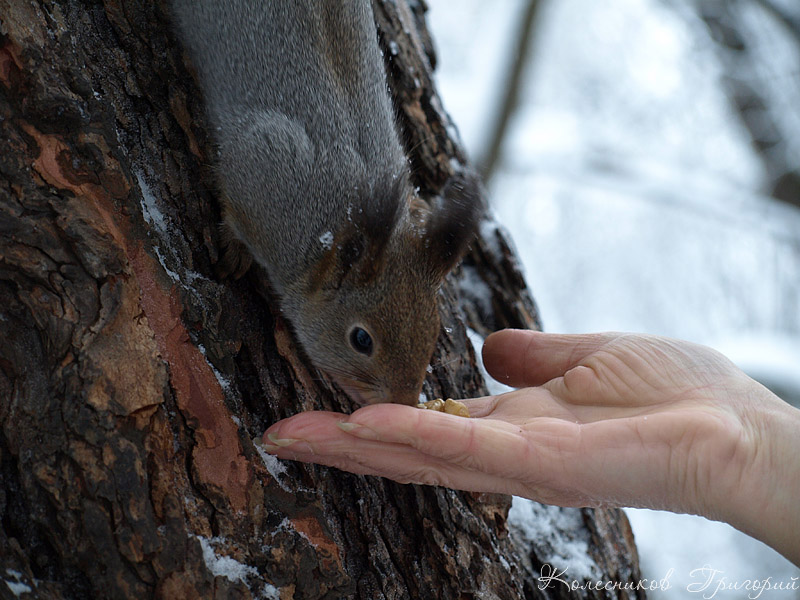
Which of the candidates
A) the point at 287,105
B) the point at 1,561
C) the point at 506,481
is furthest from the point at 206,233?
the point at 506,481

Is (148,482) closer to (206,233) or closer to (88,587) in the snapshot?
(88,587)

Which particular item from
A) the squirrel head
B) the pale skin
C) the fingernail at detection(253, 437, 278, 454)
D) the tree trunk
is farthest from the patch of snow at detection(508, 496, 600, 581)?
the fingernail at detection(253, 437, 278, 454)

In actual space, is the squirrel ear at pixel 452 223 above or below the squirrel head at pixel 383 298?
above

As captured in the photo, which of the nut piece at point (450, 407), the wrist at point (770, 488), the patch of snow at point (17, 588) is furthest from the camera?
the nut piece at point (450, 407)

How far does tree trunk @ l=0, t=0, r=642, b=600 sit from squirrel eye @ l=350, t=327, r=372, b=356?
0.36 feet

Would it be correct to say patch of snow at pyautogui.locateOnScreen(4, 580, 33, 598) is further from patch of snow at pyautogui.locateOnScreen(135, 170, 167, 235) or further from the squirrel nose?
the squirrel nose

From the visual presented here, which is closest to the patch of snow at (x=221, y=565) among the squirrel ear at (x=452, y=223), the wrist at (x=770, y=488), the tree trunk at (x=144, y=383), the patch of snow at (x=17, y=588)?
the tree trunk at (x=144, y=383)

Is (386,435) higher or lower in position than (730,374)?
lower

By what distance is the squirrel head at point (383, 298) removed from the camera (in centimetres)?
154

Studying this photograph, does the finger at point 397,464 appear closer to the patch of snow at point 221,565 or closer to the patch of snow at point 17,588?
the patch of snow at point 221,565

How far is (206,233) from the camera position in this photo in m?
1.44

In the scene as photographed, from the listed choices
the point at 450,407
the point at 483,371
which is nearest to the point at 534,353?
the point at 483,371

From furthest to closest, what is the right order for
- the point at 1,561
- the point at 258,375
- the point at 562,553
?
the point at 562,553 → the point at 258,375 → the point at 1,561

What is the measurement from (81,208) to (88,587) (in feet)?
2.12
